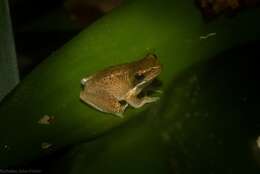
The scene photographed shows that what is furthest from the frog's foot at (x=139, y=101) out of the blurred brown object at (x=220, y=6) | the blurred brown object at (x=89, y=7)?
the blurred brown object at (x=89, y=7)

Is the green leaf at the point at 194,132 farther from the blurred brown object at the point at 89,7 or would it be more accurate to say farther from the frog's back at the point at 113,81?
the blurred brown object at the point at 89,7

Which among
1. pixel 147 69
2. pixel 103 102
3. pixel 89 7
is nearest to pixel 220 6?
pixel 147 69

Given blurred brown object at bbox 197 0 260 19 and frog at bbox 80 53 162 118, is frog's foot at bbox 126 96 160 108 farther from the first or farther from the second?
blurred brown object at bbox 197 0 260 19

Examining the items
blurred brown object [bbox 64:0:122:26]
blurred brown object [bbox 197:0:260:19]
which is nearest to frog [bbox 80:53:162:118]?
blurred brown object [bbox 197:0:260:19]

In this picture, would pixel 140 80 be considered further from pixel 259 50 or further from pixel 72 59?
pixel 259 50

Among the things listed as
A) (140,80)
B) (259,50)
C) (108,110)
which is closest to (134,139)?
(108,110)

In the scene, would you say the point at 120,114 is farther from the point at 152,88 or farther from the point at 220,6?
the point at 220,6
